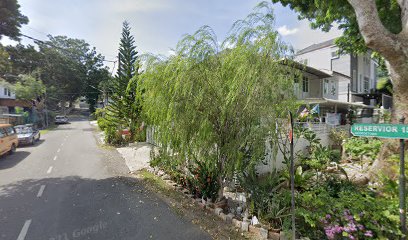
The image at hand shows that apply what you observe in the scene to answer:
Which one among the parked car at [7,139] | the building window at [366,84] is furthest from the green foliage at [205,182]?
the building window at [366,84]

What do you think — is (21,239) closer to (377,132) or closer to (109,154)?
(377,132)

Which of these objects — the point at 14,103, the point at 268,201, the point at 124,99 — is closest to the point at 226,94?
the point at 268,201

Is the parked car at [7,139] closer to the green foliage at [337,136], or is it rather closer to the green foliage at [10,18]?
the green foliage at [10,18]

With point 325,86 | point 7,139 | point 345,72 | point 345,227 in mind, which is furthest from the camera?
point 345,72

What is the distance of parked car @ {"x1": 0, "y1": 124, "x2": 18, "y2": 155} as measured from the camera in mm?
10445

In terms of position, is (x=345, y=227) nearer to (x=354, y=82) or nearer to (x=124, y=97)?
(x=124, y=97)

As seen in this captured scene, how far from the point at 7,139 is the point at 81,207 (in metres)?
9.08

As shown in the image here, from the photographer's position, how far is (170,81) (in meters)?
4.32

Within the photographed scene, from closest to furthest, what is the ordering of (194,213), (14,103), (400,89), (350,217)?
(350,217), (194,213), (400,89), (14,103)

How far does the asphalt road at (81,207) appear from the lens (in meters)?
4.25

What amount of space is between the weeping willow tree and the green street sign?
4.19 ft

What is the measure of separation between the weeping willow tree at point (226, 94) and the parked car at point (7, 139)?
10378 millimetres

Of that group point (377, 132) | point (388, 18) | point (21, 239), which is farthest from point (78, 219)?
point (388, 18)

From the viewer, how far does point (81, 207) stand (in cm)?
536
